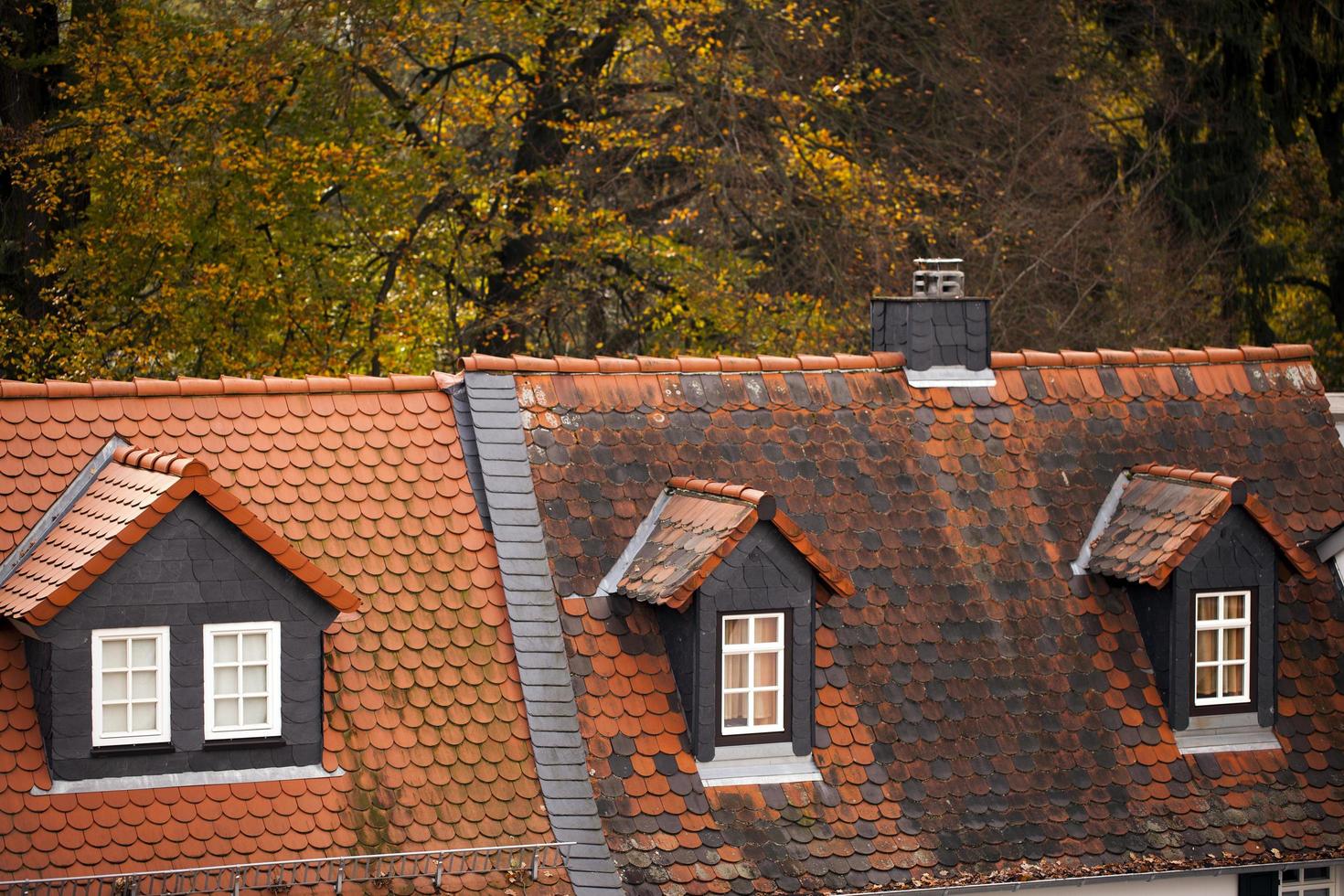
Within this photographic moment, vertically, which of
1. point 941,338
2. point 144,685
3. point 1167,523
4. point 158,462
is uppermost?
point 941,338

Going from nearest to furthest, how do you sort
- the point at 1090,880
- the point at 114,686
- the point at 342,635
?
the point at 114,686
the point at 342,635
the point at 1090,880

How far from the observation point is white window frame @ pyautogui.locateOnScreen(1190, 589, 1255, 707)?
41.1 ft

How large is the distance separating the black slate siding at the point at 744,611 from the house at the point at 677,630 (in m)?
0.03

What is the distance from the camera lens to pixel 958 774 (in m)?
11.8

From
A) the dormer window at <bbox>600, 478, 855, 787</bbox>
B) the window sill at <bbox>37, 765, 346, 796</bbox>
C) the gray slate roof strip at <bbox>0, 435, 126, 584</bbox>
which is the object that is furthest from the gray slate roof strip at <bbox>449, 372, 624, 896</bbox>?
the gray slate roof strip at <bbox>0, 435, 126, 584</bbox>

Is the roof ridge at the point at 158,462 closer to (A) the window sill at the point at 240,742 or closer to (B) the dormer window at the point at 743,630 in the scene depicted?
(A) the window sill at the point at 240,742

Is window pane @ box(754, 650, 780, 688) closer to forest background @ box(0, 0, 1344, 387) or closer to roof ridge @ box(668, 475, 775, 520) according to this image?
roof ridge @ box(668, 475, 775, 520)

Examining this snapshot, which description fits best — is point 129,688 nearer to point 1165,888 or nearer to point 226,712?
point 226,712

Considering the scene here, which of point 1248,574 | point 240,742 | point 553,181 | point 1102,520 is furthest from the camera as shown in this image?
point 553,181

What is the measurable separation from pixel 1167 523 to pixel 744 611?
3244 millimetres

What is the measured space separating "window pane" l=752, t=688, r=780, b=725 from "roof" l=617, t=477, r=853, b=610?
0.81 metres

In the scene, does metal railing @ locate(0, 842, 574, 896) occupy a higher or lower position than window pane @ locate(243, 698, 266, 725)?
lower

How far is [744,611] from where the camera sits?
37.7ft

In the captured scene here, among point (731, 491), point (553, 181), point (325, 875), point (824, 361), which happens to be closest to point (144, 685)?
point (325, 875)
